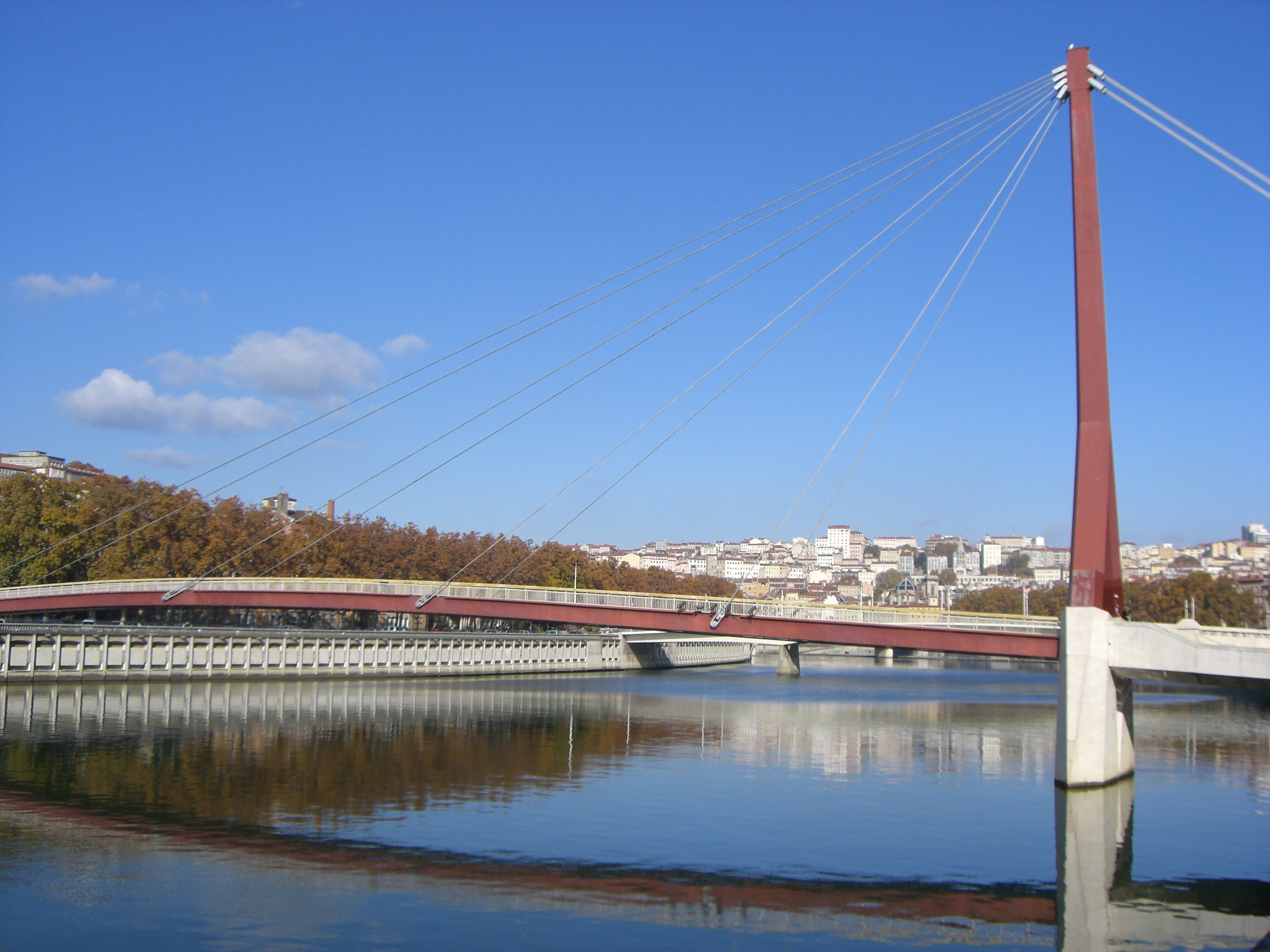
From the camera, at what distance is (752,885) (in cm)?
1884

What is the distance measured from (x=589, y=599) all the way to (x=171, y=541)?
3770 cm

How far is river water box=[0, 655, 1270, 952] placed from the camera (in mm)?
16328

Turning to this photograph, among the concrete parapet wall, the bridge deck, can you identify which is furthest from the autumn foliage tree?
the bridge deck

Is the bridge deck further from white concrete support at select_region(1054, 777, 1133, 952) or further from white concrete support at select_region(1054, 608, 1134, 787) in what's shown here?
white concrete support at select_region(1054, 777, 1133, 952)

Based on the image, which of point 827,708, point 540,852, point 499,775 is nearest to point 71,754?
point 499,775

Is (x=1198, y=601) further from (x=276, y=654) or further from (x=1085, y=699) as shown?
(x=1085, y=699)

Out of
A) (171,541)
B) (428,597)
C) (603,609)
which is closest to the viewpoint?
(428,597)

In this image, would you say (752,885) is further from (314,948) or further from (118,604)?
(118,604)

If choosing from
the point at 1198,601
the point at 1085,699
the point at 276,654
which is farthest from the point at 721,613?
the point at 1198,601

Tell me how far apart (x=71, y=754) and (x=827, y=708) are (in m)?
37.0

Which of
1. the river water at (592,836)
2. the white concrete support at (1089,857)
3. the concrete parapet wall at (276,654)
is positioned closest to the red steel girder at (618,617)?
the concrete parapet wall at (276,654)

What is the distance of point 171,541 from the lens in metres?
74.4

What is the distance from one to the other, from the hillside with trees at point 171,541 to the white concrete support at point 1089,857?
39315 millimetres

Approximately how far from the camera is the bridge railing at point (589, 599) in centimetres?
4034
